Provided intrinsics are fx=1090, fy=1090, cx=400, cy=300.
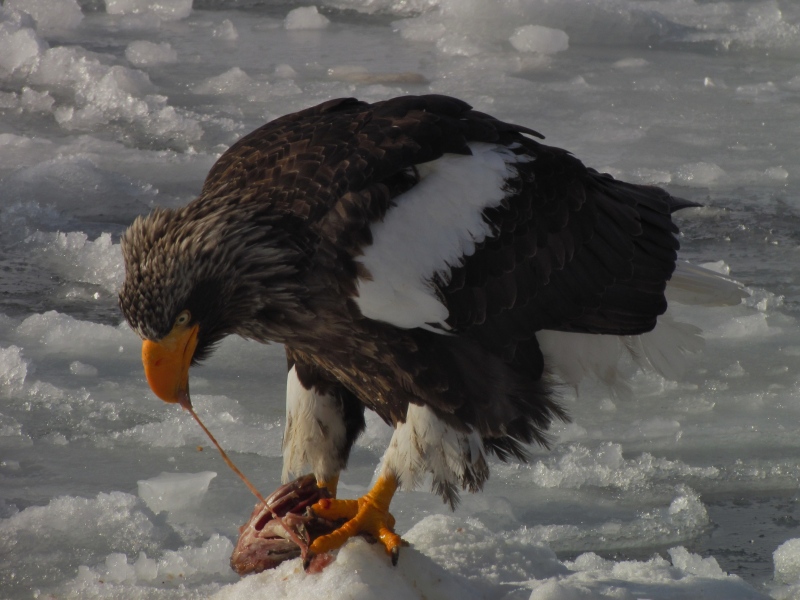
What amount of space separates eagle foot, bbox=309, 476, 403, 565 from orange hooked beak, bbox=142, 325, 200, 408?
0.51 meters

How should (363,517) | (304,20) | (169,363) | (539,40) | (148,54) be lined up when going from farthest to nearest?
(304,20)
(539,40)
(148,54)
(363,517)
(169,363)

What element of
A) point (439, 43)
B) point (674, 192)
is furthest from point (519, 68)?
point (674, 192)

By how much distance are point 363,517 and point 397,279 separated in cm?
59

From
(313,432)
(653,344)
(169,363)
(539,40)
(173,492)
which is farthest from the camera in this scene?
(539,40)

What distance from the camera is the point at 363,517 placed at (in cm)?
262

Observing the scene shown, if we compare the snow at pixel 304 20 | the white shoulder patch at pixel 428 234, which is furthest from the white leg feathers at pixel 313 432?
the snow at pixel 304 20

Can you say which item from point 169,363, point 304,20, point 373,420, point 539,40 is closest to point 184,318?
point 169,363

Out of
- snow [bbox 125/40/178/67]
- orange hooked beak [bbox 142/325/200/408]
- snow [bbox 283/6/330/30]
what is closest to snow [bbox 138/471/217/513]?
orange hooked beak [bbox 142/325/200/408]

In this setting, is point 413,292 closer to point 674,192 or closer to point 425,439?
point 425,439

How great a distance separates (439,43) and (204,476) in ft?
16.4

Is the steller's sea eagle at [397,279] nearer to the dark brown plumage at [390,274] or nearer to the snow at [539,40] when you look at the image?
the dark brown plumage at [390,274]

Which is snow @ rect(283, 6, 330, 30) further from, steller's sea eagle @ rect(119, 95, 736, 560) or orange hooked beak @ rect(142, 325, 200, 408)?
orange hooked beak @ rect(142, 325, 200, 408)

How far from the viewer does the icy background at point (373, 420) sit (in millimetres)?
2760

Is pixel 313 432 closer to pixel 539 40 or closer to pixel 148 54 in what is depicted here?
pixel 148 54
